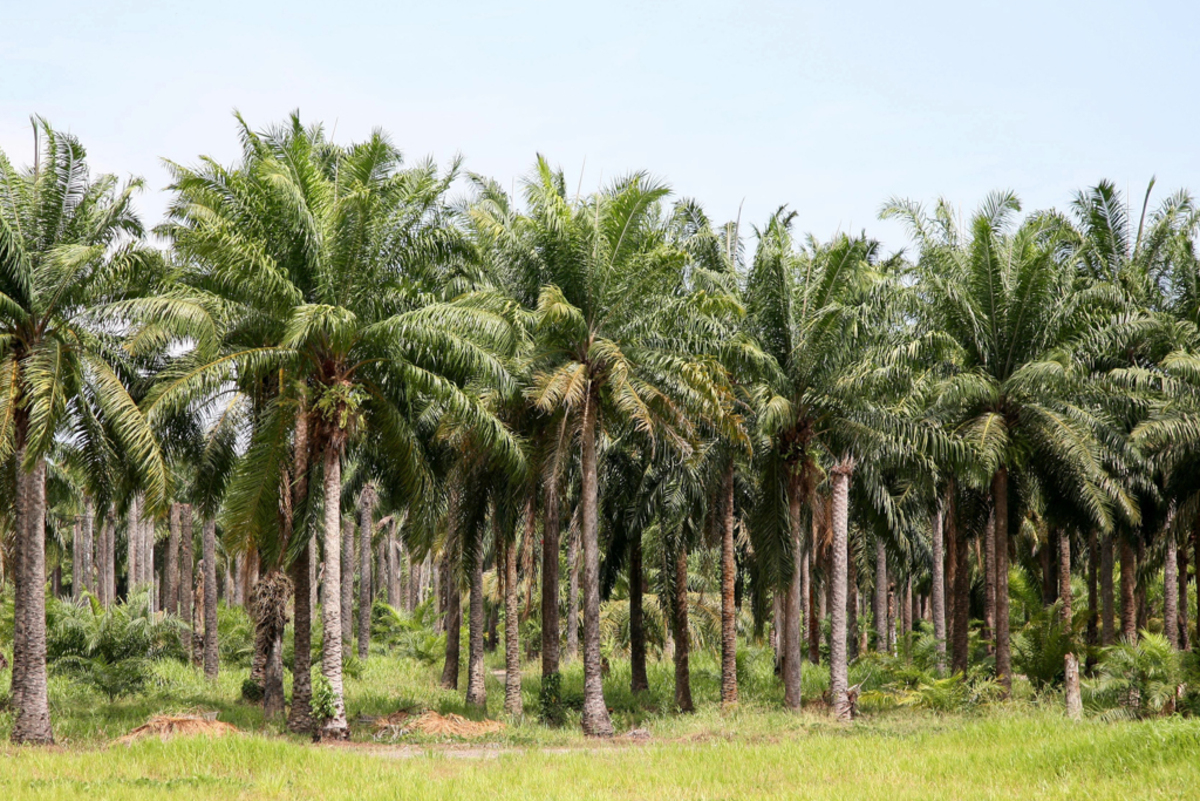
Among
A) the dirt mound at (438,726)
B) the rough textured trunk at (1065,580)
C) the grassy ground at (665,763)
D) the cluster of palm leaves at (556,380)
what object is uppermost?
the cluster of palm leaves at (556,380)

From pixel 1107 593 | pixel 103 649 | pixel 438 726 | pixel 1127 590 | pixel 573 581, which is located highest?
pixel 573 581

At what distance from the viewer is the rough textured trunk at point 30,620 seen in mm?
17438

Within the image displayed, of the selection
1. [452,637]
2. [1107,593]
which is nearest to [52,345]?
[452,637]

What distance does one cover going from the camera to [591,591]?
21562mm

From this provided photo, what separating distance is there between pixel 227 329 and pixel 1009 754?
1481 centimetres

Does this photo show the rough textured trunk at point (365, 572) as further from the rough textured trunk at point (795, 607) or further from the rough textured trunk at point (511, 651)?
the rough textured trunk at point (795, 607)

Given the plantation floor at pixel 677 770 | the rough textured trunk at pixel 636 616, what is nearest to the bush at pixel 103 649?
the plantation floor at pixel 677 770

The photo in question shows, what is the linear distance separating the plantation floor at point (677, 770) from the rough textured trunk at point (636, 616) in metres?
10.6

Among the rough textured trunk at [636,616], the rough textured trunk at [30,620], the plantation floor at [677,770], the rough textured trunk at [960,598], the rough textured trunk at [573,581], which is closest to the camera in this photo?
the plantation floor at [677,770]

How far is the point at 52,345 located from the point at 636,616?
55.3 ft

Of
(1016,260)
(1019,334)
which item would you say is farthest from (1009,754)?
(1016,260)

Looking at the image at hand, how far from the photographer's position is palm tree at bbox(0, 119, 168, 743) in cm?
1728

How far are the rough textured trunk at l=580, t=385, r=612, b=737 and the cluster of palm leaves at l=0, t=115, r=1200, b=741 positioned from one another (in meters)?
0.07

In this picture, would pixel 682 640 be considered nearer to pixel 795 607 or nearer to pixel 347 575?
pixel 795 607
